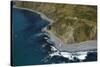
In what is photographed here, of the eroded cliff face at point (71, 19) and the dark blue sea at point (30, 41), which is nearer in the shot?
the dark blue sea at point (30, 41)

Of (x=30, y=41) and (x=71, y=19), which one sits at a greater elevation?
(x=71, y=19)

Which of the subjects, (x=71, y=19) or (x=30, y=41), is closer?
(x=30, y=41)
